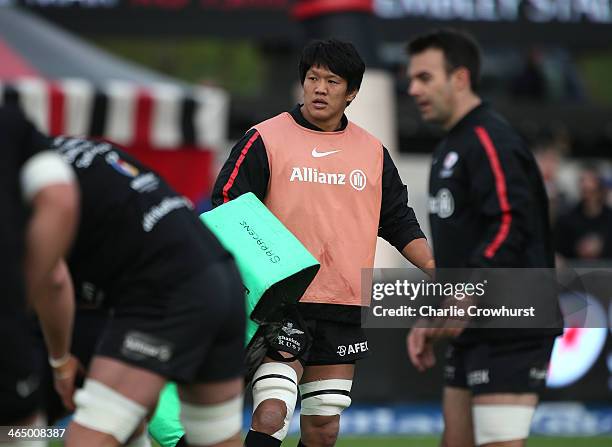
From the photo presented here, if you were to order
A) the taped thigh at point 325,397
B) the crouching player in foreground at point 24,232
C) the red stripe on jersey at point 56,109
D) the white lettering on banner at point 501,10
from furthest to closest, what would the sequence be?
the white lettering on banner at point 501,10 → the red stripe on jersey at point 56,109 → the taped thigh at point 325,397 → the crouching player in foreground at point 24,232

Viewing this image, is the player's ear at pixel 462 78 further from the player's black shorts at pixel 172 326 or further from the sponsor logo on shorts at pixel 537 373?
the player's black shorts at pixel 172 326

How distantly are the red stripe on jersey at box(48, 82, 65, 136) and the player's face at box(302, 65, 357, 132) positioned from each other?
5400 mm

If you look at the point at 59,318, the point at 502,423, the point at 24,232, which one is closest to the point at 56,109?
the point at 502,423

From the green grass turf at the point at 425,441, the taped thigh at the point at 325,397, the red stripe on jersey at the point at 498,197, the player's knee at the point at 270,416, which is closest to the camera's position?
the player's knee at the point at 270,416

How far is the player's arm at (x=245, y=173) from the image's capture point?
5621mm

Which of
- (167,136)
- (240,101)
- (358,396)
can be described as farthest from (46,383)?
(240,101)

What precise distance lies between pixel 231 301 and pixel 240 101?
492 inches

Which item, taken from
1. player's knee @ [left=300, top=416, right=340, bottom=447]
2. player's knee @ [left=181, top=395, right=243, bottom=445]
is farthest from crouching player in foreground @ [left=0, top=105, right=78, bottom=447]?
player's knee @ [left=300, top=416, right=340, bottom=447]

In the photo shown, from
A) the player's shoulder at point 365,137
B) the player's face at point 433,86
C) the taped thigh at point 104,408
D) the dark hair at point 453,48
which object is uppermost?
the dark hair at point 453,48

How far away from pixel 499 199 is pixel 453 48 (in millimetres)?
1128

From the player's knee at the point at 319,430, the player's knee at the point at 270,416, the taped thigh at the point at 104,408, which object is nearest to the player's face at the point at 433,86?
the player's knee at the point at 319,430

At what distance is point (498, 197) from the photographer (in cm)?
619

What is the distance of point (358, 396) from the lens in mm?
10195

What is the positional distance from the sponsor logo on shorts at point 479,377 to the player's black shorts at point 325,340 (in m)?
0.68
